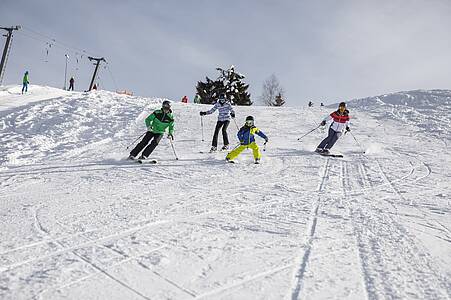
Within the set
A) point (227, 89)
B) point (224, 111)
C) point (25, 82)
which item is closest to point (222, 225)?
point (224, 111)

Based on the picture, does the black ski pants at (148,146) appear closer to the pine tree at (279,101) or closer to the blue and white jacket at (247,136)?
the blue and white jacket at (247,136)

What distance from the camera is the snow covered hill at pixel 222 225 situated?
2.87m

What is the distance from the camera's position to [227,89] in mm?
47625

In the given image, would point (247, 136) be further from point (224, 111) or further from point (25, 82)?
point (25, 82)

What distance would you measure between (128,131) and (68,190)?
7.71 meters

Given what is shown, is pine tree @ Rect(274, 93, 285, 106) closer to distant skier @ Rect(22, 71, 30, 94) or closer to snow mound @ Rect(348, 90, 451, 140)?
snow mound @ Rect(348, 90, 451, 140)

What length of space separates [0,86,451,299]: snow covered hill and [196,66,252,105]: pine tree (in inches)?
1459

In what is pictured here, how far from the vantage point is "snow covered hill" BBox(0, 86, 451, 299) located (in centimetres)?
287

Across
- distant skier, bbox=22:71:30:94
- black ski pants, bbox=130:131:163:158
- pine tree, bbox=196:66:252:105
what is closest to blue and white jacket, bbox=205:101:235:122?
black ski pants, bbox=130:131:163:158

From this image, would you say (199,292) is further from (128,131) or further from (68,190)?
(128,131)

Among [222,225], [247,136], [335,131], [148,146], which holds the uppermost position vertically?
[335,131]

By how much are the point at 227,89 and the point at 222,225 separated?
4439 cm

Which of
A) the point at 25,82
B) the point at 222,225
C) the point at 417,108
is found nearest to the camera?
the point at 222,225

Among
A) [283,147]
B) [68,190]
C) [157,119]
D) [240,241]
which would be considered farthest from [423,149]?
[68,190]
